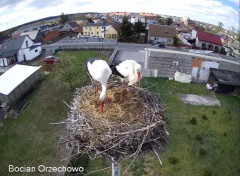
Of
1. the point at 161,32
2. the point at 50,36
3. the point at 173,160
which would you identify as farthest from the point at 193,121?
the point at 50,36

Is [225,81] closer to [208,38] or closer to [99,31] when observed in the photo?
[208,38]

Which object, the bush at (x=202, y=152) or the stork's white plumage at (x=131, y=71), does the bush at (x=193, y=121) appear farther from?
the stork's white plumage at (x=131, y=71)

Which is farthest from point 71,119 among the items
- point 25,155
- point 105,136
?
point 25,155

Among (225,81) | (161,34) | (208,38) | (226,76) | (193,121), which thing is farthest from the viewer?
(208,38)

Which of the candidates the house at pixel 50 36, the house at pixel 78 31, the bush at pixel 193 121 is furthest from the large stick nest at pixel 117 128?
the house at pixel 78 31

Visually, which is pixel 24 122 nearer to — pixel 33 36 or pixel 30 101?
pixel 30 101
